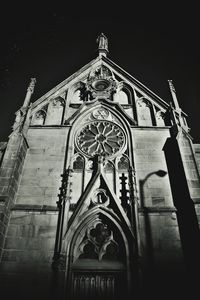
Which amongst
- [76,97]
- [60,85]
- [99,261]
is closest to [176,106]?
[76,97]

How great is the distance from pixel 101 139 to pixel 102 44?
9.89 m

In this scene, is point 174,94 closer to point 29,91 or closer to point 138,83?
point 138,83

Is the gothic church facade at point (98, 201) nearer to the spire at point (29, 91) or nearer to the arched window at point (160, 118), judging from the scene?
the arched window at point (160, 118)

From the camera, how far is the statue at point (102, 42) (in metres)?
18.1

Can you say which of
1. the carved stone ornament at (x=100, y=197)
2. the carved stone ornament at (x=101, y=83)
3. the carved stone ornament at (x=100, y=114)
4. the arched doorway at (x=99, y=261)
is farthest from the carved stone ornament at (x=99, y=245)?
the carved stone ornament at (x=101, y=83)

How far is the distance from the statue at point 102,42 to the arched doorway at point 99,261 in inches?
532

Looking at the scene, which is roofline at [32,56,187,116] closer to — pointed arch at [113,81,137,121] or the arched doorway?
pointed arch at [113,81,137,121]

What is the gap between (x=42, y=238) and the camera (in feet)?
27.9

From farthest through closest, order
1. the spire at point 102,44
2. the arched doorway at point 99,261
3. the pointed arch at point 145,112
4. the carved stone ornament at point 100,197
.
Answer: the spire at point 102,44, the pointed arch at point 145,112, the carved stone ornament at point 100,197, the arched doorway at point 99,261

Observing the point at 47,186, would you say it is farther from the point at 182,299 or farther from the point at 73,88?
the point at 73,88

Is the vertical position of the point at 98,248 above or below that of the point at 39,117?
below

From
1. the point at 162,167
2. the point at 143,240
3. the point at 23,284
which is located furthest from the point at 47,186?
the point at 162,167

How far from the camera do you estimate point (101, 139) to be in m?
12.0

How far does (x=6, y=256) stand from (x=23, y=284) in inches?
42.9
